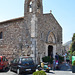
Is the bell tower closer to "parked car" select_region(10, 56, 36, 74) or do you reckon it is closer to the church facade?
the church facade

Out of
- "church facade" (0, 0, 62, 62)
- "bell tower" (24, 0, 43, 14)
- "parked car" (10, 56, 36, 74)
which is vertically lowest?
"parked car" (10, 56, 36, 74)

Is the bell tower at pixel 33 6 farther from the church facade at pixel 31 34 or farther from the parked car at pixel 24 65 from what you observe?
the parked car at pixel 24 65

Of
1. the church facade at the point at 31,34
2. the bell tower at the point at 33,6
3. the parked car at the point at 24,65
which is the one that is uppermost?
the bell tower at the point at 33,6

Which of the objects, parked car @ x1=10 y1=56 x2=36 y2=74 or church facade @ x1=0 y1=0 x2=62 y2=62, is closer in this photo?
parked car @ x1=10 y1=56 x2=36 y2=74

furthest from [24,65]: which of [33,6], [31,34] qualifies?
[33,6]

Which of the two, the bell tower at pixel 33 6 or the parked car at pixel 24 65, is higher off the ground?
the bell tower at pixel 33 6

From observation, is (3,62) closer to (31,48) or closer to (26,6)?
(31,48)

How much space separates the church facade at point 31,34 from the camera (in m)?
17.8

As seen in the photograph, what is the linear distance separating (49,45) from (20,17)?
5.94 meters

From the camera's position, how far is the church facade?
17750 mm

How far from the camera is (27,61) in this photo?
11242 mm

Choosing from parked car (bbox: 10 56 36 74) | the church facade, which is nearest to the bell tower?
the church facade

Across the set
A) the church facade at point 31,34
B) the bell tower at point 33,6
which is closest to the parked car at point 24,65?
the church facade at point 31,34

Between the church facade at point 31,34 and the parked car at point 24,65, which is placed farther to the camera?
the church facade at point 31,34
